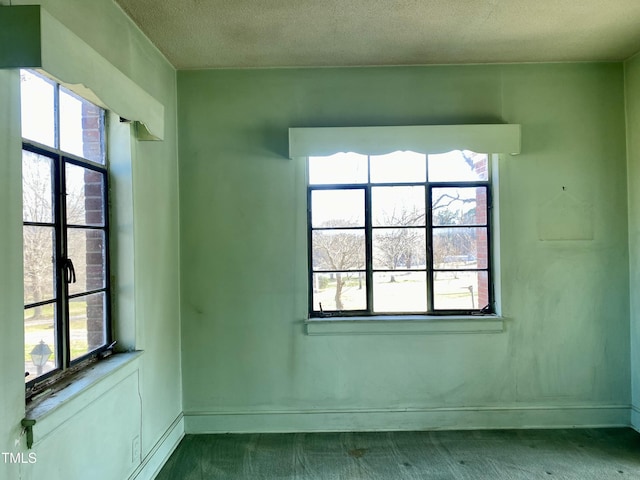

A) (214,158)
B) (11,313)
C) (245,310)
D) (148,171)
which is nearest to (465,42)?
(214,158)

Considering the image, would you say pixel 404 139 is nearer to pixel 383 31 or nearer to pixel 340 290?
pixel 383 31

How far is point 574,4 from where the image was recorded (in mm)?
2178

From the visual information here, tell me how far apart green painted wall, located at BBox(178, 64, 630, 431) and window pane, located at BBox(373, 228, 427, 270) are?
536mm

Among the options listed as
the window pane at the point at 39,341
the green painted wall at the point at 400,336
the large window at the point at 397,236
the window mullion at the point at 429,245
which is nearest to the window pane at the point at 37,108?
the window pane at the point at 39,341

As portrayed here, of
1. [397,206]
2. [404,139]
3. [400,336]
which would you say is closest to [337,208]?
[397,206]

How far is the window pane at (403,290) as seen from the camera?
3.02 meters

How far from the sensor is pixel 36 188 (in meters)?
1.66

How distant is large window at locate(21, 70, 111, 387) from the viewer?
1622mm

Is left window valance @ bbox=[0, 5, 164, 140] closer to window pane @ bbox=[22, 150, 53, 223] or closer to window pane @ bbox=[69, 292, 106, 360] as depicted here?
window pane @ bbox=[22, 150, 53, 223]

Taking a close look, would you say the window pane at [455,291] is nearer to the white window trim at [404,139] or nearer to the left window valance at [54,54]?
the white window trim at [404,139]

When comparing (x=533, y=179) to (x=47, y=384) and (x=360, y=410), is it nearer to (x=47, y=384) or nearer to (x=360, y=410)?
(x=360, y=410)

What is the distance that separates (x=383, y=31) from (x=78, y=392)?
8.10 ft

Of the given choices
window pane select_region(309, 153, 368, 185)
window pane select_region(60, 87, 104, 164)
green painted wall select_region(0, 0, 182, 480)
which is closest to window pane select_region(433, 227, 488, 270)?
window pane select_region(309, 153, 368, 185)

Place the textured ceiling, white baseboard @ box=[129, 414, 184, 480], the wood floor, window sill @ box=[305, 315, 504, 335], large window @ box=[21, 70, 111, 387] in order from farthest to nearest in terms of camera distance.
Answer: window sill @ box=[305, 315, 504, 335]
the wood floor
white baseboard @ box=[129, 414, 184, 480]
the textured ceiling
large window @ box=[21, 70, 111, 387]
